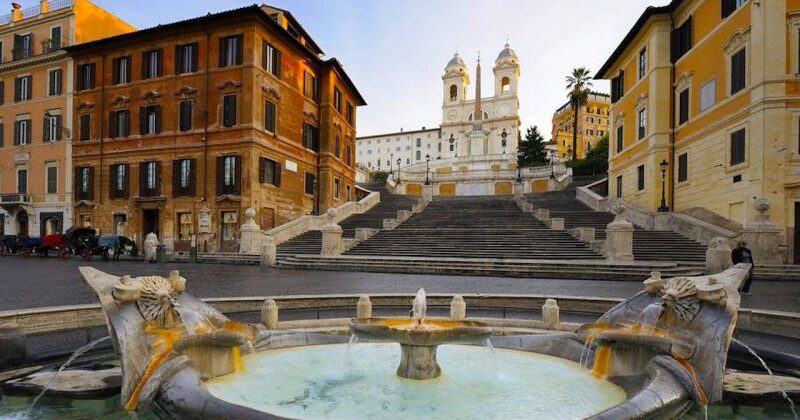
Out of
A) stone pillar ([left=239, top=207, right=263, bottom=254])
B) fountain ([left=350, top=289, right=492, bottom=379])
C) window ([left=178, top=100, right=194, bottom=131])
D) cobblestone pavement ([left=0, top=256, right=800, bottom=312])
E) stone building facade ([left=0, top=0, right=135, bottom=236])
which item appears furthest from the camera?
stone building facade ([left=0, top=0, right=135, bottom=236])

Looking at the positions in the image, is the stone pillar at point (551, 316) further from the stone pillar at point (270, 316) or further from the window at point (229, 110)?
the window at point (229, 110)

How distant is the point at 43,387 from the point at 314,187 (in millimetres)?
30312

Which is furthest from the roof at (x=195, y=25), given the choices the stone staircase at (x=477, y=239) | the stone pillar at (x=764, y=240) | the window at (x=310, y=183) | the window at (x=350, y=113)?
the stone pillar at (x=764, y=240)

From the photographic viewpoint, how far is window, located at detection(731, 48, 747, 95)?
66.0ft

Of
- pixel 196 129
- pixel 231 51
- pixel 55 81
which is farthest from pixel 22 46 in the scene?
pixel 231 51

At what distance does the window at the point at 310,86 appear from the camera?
33.9 meters

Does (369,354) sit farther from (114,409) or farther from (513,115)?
(513,115)

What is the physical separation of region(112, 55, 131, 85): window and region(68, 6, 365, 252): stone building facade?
0.23 feet

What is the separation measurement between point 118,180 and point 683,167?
36.1 meters

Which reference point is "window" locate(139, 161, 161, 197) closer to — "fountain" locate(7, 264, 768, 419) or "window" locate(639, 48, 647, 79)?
"fountain" locate(7, 264, 768, 419)

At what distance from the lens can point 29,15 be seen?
120 ft

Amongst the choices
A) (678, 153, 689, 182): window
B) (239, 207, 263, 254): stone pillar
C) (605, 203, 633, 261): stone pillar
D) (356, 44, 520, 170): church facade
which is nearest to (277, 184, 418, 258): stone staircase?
(239, 207, 263, 254): stone pillar

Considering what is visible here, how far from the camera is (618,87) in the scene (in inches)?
1335

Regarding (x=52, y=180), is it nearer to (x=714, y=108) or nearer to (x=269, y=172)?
(x=269, y=172)
